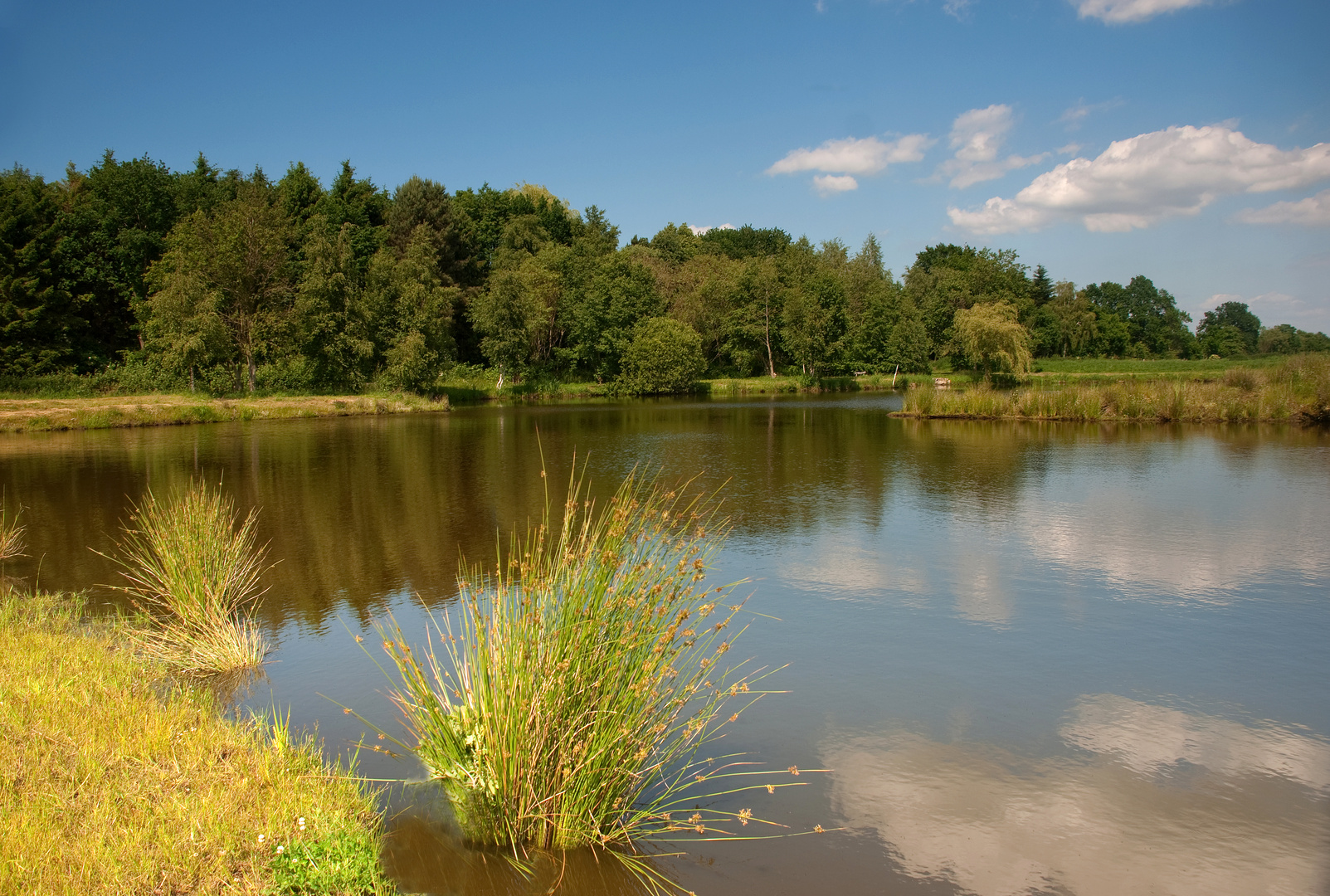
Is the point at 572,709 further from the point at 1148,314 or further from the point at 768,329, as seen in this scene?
the point at 1148,314

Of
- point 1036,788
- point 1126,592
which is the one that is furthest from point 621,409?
point 1036,788

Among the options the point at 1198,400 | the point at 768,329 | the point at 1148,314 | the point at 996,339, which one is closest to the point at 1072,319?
the point at 1148,314

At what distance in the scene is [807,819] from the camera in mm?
4352

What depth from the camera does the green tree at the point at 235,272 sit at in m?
38.7

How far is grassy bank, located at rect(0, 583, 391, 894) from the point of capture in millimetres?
3219

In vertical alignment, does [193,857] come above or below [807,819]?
above

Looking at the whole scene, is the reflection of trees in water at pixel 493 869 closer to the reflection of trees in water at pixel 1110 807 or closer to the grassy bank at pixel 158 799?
the grassy bank at pixel 158 799

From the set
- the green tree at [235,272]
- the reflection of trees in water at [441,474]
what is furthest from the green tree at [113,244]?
the reflection of trees in water at [441,474]

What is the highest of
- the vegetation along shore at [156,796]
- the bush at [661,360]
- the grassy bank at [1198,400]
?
the bush at [661,360]

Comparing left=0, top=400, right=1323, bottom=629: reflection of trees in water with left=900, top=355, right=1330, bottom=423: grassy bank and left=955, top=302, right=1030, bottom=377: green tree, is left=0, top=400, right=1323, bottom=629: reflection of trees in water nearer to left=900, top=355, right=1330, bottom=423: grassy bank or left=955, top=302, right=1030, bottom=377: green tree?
left=900, top=355, right=1330, bottom=423: grassy bank

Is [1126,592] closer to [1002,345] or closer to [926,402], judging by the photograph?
[926,402]

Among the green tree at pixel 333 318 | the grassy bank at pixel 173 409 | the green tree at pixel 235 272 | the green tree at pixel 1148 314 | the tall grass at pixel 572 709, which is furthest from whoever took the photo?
the green tree at pixel 1148 314

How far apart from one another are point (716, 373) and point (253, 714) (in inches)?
2228

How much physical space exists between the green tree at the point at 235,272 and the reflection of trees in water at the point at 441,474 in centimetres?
1118
